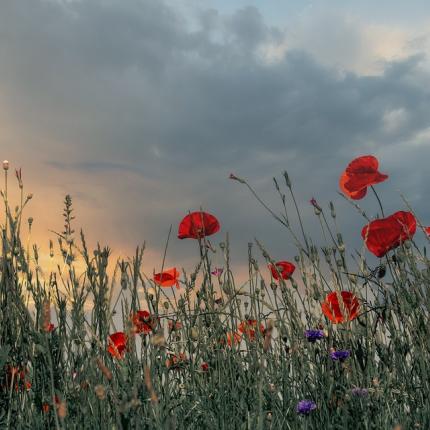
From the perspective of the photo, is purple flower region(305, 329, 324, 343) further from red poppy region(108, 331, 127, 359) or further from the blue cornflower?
red poppy region(108, 331, 127, 359)

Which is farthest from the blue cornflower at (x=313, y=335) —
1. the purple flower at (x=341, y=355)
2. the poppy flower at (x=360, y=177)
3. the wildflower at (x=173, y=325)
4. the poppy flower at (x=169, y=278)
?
the poppy flower at (x=169, y=278)

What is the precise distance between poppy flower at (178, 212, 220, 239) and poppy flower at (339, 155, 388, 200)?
24.8 inches

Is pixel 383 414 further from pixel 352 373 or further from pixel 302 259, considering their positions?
pixel 302 259

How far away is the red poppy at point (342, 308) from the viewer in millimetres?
2350

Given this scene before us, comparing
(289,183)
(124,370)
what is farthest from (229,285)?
(124,370)

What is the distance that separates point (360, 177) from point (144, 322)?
125 cm

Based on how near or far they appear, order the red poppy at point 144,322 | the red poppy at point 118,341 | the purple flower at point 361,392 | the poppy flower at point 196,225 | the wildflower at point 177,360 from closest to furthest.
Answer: the purple flower at point 361,392 → the red poppy at point 144,322 → the red poppy at point 118,341 → the wildflower at point 177,360 → the poppy flower at point 196,225

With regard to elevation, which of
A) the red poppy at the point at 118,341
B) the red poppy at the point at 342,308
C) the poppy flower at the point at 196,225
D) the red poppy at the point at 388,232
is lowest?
the red poppy at the point at 342,308

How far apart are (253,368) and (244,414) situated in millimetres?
217

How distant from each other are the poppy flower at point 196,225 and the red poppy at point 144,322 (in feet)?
1.68

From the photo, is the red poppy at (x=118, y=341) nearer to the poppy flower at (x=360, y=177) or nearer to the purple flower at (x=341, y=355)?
the purple flower at (x=341, y=355)

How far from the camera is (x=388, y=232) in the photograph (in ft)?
8.50

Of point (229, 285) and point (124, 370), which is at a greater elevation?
point (229, 285)

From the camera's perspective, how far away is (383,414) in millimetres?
1944
